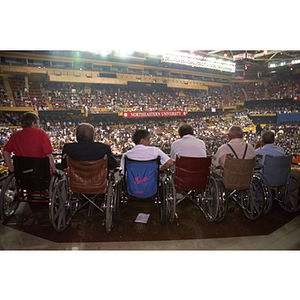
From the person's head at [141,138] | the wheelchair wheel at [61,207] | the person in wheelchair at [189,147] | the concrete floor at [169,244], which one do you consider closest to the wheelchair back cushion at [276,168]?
the concrete floor at [169,244]

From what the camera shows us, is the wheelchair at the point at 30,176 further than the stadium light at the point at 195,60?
No

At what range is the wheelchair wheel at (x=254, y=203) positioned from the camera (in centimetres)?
197

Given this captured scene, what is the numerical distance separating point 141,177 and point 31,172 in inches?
43.0

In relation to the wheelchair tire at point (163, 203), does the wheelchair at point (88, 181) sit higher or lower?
higher

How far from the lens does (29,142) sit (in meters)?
1.95

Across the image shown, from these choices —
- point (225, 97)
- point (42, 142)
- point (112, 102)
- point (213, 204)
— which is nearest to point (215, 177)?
point (213, 204)

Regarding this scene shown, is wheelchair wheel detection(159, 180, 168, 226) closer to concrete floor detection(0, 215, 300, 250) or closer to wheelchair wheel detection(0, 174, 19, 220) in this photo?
concrete floor detection(0, 215, 300, 250)

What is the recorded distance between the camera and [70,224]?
6.34 ft

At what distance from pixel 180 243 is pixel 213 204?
59 centimetres

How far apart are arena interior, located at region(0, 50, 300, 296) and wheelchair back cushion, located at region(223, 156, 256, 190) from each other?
0.40 meters

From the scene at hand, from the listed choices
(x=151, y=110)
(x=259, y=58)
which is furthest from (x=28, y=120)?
(x=259, y=58)

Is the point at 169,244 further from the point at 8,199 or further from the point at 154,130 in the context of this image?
the point at 154,130

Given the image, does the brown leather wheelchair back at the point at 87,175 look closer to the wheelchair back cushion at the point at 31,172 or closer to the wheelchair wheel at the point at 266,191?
the wheelchair back cushion at the point at 31,172

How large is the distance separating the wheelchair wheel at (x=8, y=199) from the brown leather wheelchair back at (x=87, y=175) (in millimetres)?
728
